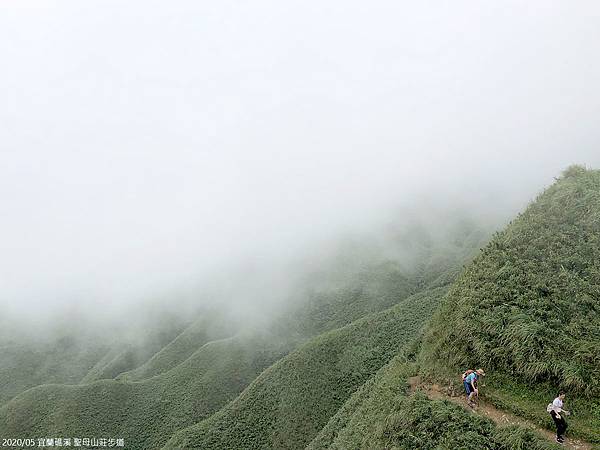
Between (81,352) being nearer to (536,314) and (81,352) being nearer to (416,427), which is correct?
(416,427)

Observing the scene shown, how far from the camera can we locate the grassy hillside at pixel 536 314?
24.2 meters

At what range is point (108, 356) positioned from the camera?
171m

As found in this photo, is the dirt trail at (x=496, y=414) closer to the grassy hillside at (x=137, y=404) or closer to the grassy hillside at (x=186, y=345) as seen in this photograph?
the grassy hillside at (x=137, y=404)

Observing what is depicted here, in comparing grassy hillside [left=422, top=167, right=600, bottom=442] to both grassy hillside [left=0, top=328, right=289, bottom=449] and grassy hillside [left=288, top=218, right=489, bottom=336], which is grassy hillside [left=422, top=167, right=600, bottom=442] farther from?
grassy hillside [left=288, top=218, right=489, bottom=336]

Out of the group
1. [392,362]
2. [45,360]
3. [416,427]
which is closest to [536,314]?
[416,427]

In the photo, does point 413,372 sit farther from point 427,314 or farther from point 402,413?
point 427,314

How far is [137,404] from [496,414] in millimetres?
84805

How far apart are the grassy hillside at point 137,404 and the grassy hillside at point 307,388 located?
54.0 feet

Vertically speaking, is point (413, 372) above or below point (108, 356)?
above

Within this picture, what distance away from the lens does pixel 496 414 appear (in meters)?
24.1

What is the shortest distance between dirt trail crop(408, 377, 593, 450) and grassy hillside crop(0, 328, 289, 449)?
66.3 metres

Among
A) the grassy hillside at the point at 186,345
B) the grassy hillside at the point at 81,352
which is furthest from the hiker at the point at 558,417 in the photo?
the grassy hillside at the point at 81,352

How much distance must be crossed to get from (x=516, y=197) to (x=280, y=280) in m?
109

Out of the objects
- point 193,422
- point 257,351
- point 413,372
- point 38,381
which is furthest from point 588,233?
point 38,381
